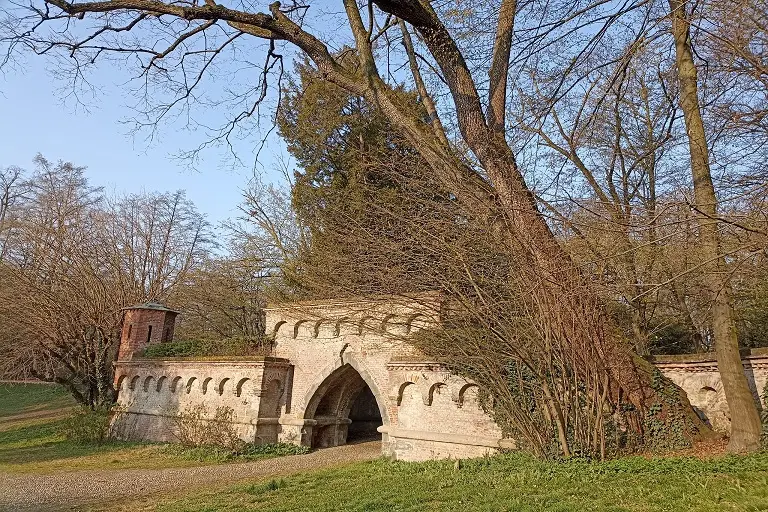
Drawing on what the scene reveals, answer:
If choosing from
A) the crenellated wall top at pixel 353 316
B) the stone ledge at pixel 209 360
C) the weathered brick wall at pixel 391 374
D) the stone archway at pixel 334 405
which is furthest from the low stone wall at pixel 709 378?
the stone ledge at pixel 209 360

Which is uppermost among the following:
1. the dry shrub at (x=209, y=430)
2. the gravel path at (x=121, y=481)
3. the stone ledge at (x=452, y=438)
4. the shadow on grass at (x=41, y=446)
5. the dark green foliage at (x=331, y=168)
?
the dark green foliage at (x=331, y=168)

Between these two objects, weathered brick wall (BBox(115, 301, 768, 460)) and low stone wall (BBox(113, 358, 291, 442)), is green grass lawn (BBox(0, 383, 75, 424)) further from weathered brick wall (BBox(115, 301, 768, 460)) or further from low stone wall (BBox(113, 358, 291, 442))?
weathered brick wall (BBox(115, 301, 768, 460))

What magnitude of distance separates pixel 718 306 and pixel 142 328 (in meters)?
16.7

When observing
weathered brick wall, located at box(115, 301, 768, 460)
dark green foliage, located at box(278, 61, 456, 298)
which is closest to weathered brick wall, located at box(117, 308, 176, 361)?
weathered brick wall, located at box(115, 301, 768, 460)

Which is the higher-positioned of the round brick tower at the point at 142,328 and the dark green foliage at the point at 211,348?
the round brick tower at the point at 142,328

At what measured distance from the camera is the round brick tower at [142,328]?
1769 cm

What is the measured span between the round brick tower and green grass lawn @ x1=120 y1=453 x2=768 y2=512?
35.0ft

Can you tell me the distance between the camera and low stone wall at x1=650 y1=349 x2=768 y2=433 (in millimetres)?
8297

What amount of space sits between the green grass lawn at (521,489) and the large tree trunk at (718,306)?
3.06 feet

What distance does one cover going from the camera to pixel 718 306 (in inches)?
304

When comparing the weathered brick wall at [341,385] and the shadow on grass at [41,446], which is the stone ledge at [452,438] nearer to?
the weathered brick wall at [341,385]

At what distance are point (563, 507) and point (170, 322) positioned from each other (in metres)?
16.3

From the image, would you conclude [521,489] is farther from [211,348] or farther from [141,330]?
[141,330]

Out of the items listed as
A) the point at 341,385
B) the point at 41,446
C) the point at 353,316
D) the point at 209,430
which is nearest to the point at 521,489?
the point at 353,316
